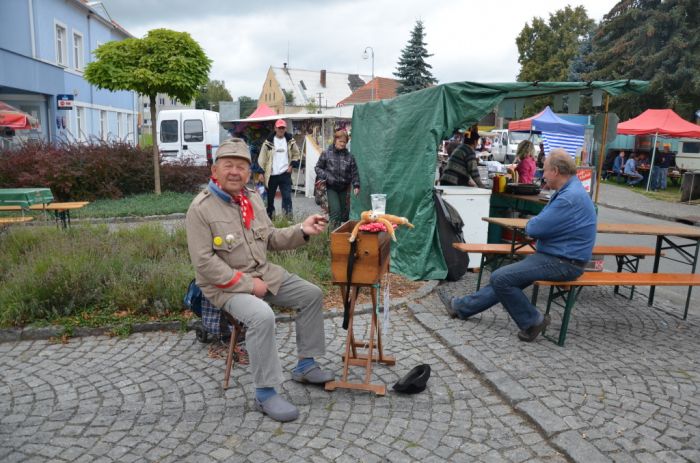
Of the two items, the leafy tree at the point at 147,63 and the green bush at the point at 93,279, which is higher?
the leafy tree at the point at 147,63

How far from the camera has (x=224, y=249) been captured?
3.80 m

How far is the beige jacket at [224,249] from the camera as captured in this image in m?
3.71

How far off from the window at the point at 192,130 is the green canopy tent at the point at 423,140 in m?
12.9

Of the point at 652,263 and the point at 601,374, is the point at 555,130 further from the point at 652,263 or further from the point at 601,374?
the point at 601,374

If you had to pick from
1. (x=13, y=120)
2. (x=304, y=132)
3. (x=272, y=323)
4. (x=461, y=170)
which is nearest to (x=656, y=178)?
(x=304, y=132)

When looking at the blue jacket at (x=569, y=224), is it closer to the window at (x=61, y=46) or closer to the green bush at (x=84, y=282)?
the green bush at (x=84, y=282)

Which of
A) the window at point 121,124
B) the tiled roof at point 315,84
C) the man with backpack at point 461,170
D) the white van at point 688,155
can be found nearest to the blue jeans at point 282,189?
the man with backpack at point 461,170

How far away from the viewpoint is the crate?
3822 mm

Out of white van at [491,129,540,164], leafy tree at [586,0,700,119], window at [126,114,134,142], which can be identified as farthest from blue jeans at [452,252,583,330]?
window at [126,114,134,142]

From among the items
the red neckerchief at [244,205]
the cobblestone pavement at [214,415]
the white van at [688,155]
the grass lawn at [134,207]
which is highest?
the white van at [688,155]

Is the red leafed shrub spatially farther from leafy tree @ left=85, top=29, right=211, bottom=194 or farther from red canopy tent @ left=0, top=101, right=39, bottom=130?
leafy tree @ left=85, top=29, right=211, bottom=194

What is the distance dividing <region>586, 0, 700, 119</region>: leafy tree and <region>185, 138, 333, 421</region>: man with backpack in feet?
96.6

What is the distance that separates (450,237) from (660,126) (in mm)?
17828

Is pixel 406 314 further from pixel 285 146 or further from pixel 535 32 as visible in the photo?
pixel 535 32
